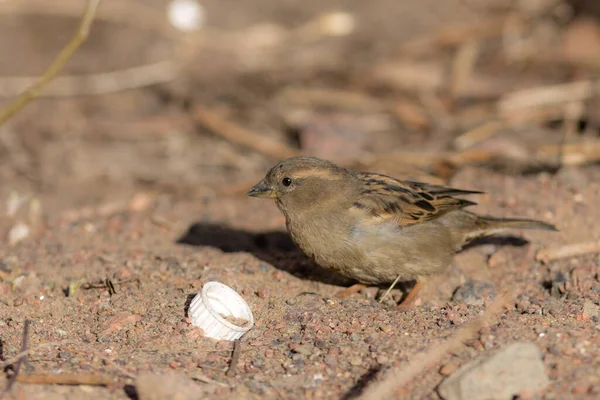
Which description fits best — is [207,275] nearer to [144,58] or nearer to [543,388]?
[543,388]

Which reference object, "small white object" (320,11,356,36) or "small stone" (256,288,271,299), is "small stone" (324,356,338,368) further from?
"small white object" (320,11,356,36)

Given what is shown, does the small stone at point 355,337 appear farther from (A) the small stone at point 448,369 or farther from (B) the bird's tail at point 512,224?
(B) the bird's tail at point 512,224

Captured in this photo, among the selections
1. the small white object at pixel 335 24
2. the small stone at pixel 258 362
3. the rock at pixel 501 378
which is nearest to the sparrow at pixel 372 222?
the small stone at pixel 258 362

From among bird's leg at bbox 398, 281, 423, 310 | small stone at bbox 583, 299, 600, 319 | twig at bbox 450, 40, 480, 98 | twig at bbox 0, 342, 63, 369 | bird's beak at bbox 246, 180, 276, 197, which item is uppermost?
twig at bbox 450, 40, 480, 98

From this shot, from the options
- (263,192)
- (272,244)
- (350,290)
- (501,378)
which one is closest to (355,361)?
(501,378)

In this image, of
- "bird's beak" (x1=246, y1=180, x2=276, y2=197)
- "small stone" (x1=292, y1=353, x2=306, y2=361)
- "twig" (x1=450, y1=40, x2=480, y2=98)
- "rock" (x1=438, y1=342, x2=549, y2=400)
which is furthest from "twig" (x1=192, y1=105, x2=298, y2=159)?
"rock" (x1=438, y1=342, x2=549, y2=400)

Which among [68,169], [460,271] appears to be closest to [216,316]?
[460,271]
